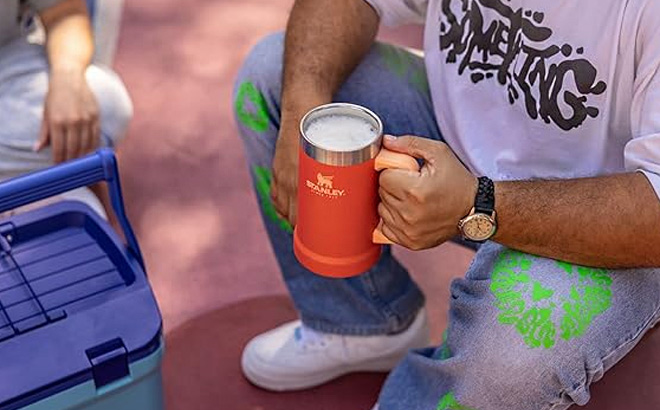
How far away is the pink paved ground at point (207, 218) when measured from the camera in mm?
1675

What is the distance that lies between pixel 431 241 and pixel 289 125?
0.91 feet

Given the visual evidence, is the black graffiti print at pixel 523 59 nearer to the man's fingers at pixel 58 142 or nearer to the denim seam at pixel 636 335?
the denim seam at pixel 636 335

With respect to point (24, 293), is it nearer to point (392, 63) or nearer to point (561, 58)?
point (392, 63)

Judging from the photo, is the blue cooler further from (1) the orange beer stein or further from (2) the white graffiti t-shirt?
(2) the white graffiti t-shirt

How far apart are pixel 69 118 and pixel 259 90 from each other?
37cm

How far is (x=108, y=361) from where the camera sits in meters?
1.27

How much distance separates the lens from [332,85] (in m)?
1.49

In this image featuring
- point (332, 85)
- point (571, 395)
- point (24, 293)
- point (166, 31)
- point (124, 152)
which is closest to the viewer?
point (571, 395)

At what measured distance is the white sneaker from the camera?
65.1 inches

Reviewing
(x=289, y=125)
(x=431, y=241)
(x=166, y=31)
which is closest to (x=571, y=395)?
(x=431, y=241)

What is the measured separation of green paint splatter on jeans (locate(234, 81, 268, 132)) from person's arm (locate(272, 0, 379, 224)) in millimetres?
76

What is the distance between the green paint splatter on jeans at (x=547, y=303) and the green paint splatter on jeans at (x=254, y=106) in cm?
44

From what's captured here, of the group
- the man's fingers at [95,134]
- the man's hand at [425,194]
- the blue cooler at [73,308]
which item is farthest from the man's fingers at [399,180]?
the man's fingers at [95,134]

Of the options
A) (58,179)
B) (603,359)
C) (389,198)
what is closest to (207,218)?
(58,179)
